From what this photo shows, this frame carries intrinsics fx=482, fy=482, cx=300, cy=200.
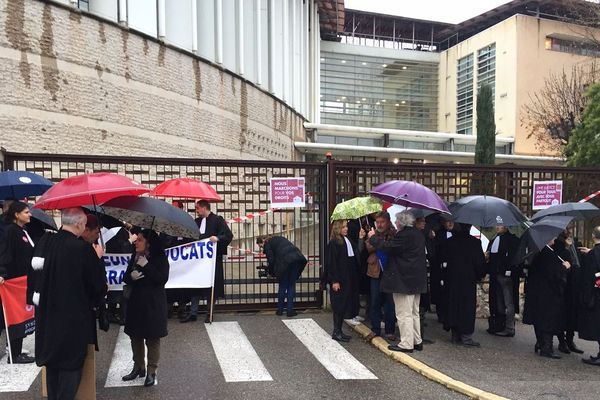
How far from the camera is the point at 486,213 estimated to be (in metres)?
6.38

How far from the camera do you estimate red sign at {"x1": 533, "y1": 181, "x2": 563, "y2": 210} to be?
984 centimetres

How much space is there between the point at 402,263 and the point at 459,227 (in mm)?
1228

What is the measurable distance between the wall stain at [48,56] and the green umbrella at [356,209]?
9238 millimetres

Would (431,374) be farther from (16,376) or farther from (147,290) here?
(16,376)

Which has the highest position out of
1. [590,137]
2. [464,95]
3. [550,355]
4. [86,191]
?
[464,95]

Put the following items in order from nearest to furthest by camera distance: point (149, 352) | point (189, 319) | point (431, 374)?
point (149, 352), point (431, 374), point (189, 319)

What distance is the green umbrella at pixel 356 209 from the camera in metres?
7.08

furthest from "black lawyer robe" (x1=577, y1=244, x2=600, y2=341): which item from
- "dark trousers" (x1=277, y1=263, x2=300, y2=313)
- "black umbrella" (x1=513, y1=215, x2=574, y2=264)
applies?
"dark trousers" (x1=277, y1=263, x2=300, y2=313)

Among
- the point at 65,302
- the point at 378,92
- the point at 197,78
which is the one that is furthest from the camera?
the point at 378,92

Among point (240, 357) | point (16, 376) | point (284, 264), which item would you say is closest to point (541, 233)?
point (284, 264)

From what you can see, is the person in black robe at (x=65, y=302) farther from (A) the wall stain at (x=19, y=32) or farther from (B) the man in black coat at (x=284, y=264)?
(A) the wall stain at (x=19, y=32)

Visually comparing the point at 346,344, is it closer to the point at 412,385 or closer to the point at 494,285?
the point at 412,385

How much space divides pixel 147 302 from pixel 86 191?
4.53 ft

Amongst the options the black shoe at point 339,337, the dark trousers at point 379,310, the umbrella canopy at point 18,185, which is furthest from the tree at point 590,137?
the umbrella canopy at point 18,185
